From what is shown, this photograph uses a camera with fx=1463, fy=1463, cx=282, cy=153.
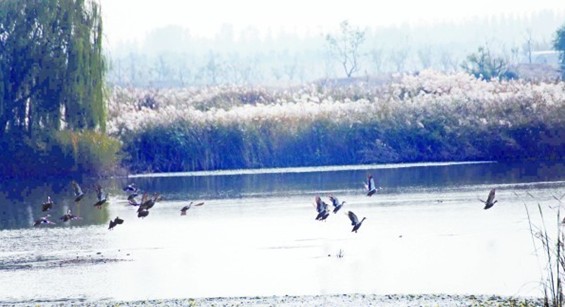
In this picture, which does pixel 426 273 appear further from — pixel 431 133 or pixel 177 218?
pixel 431 133

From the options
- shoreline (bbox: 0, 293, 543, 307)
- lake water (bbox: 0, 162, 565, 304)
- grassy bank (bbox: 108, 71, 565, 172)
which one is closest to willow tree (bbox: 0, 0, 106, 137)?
grassy bank (bbox: 108, 71, 565, 172)

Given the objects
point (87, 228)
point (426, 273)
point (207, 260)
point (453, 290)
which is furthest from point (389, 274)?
point (87, 228)

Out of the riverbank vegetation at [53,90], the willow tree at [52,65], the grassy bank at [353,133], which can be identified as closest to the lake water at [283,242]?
the riverbank vegetation at [53,90]

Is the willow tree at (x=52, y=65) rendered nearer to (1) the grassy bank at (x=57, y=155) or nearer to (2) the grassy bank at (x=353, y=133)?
(1) the grassy bank at (x=57, y=155)

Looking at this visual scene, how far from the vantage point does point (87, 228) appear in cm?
3109

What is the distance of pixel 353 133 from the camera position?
5219 cm

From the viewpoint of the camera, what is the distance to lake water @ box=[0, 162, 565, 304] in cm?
2041

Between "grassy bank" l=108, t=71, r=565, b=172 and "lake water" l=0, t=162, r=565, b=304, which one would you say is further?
"grassy bank" l=108, t=71, r=565, b=172

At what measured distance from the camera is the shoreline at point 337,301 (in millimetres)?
17594

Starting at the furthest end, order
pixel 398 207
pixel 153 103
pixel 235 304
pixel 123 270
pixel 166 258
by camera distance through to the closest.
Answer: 1. pixel 153 103
2. pixel 398 207
3. pixel 166 258
4. pixel 123 270
5. pixel 235 304

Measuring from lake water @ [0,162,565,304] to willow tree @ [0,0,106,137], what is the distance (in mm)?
6975

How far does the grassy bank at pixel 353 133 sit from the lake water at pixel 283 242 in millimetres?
7315

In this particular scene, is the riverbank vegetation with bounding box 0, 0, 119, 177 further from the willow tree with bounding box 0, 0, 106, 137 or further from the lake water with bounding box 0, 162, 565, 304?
the lake water with bounding box 0, 162, 565, 304

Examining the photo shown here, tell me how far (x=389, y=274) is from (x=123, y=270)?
4.54 metres
